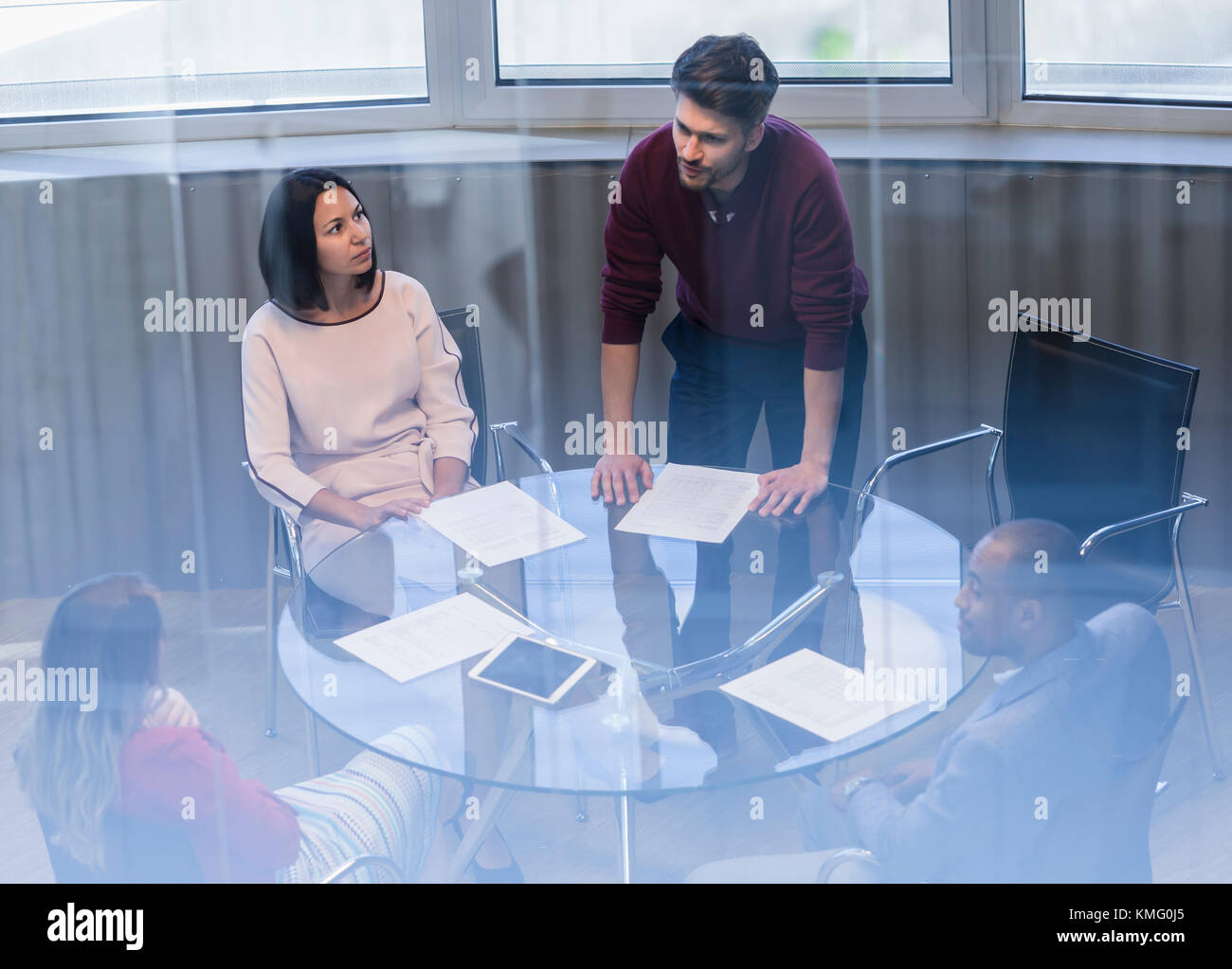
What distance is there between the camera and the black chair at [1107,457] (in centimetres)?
176

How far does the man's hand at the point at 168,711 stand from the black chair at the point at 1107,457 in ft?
3.17

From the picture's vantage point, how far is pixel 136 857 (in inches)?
44.3

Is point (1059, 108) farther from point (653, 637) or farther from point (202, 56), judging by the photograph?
point (202, 56)

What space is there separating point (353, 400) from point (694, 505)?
0.60 metres

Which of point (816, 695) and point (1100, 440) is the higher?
point (1100, 440)

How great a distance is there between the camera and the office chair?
3.67ft

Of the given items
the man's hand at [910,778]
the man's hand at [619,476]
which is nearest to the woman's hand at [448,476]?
the man's hand at [619,476]

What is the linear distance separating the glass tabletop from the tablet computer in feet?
0.04

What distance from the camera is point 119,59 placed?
190 centimetres

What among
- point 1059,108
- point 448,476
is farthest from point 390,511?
point 1059,108

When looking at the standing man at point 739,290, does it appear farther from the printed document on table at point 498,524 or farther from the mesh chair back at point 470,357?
the mesh chair back at point 470,357

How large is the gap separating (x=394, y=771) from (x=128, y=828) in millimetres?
290

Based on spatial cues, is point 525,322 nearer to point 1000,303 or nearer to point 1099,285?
point 1000,303
